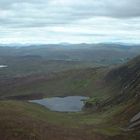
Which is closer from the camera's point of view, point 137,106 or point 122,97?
point 137,106

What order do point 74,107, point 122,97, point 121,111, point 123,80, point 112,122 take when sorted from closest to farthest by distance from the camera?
point 112,122, point 121,111, point 122,97, point 74,107, point 123,80

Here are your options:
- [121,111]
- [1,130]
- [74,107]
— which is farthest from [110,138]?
[74,107]

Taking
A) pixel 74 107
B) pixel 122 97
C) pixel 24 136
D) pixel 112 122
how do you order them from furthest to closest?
pixel 74 107 → pixel 122 97 → pixel 112 122 → pixel 24 136

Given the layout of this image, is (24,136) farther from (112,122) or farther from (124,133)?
(112,122)

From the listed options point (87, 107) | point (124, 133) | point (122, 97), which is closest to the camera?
point (124, 133)

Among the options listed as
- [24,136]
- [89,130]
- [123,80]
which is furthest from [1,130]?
[123,80]

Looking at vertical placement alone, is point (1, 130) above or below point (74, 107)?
above

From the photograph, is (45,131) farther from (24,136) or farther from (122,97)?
(122,97)

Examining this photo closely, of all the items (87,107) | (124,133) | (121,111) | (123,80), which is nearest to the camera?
(124,133)

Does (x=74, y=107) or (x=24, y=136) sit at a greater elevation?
(x=24, y=136)
